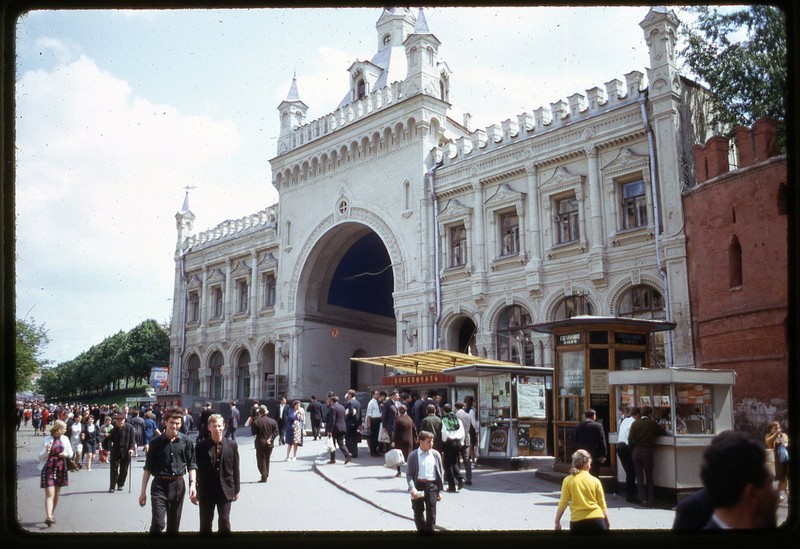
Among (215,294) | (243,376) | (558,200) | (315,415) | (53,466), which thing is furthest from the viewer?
(215,294)

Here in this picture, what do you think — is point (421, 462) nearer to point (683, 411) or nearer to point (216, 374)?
point (683, 411)

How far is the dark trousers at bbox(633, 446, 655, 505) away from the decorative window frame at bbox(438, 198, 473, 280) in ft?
51.2

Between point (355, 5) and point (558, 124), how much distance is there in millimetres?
20862

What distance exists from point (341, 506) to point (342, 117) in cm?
2395

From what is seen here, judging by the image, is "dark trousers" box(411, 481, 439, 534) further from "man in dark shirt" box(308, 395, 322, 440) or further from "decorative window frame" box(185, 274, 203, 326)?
"decorative window frame" box(185, 274, 203, 326)

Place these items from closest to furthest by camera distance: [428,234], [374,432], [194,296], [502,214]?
1. [374,432]
2. [502,214]
3. [428,234]
4. [194,296]

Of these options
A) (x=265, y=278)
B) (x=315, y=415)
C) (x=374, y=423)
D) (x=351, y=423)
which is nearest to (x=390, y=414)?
(x=351, y=423)

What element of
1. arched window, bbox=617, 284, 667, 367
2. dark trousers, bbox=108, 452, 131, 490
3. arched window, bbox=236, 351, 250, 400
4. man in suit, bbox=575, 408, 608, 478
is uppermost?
arched window, bbox=617, 284, 667, 367

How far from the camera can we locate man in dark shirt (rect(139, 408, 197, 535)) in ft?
26.7

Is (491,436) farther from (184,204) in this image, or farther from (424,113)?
(184,204)

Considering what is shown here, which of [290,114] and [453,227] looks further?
[290,114]

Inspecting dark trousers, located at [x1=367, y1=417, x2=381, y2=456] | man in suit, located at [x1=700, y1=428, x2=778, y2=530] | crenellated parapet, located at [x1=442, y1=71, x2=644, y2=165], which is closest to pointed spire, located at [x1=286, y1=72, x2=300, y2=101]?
crenellated parapet, located at [x1=442, y1=71, x2=644, y2=165]

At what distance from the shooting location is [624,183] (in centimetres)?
2355

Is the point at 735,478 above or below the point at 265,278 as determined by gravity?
below
